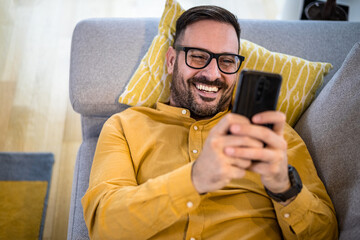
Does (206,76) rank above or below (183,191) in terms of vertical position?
above

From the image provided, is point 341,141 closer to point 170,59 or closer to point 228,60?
point 228,60

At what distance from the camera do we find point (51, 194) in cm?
191

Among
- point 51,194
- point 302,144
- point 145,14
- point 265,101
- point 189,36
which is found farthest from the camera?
point 145,14

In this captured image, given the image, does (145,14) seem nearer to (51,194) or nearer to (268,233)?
(51,194)

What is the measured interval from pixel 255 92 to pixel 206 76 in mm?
552

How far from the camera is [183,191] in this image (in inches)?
33.5

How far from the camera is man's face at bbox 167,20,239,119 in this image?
51.4 inches

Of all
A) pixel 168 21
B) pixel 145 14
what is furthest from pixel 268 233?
pixel 145 14

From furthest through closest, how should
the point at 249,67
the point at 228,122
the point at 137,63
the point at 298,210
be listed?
the point at 137,63, the point at 249,67, the point at 298,210, the point at 228,122

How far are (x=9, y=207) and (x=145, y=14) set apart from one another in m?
1.79

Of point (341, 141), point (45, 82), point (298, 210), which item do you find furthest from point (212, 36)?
point (45, 82)

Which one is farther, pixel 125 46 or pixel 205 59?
pixel 125 46

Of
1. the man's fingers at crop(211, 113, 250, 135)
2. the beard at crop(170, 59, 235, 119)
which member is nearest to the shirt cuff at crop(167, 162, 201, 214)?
the man's fingers at crop(211, 113, 250, 135)

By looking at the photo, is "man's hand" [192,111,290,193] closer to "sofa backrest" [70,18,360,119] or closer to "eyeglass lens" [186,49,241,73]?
"eyeglass lens" [186,49,241,73]
